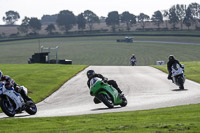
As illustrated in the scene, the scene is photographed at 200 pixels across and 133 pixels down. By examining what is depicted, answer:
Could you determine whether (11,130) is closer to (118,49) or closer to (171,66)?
(171,66)

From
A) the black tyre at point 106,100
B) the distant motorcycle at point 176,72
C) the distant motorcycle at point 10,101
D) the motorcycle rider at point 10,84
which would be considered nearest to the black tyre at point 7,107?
the distant motorcycle at point 10,101

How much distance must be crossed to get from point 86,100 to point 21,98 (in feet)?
20.8

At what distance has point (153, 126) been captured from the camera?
10234 millimetres

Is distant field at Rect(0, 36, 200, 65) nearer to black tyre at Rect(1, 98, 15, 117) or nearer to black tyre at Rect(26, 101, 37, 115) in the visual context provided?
black tyre at Rect(26, 101, 37, 115)

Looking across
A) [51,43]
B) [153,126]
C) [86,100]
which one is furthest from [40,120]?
[51,43]

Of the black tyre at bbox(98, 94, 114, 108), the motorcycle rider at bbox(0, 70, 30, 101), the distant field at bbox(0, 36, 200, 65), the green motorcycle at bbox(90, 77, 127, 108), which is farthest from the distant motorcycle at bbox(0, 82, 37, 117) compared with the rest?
the distant field at bbox(0, 36, 200, 65)

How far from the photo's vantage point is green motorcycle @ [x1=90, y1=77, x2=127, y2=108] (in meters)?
16.3

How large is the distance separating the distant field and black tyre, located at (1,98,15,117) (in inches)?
2802

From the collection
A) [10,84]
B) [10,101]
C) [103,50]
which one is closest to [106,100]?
[10,101]

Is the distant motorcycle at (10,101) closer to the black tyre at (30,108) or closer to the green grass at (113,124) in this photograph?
the black tyre at (30,108)

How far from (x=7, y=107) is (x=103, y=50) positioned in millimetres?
104047

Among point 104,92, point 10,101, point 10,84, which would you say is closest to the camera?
point 10,84

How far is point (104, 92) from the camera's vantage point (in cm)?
1638

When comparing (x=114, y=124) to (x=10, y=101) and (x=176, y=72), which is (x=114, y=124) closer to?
(x=10, y=101)
